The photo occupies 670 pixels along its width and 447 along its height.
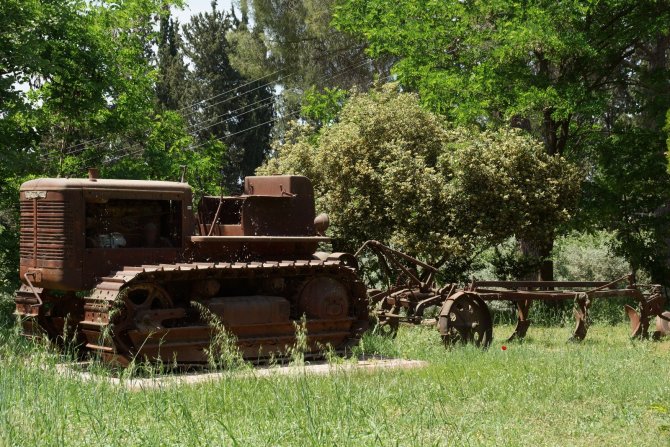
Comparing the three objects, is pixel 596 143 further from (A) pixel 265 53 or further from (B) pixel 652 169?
(A) pixel 265 53

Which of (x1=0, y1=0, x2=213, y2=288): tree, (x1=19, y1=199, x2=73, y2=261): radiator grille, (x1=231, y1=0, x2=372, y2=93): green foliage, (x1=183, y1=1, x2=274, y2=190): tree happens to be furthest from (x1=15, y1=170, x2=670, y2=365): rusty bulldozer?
(x1=183, y1=1, x2=274, y2=190): tree

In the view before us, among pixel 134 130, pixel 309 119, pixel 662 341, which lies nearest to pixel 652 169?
pixel 662 341

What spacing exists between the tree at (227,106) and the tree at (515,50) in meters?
21.0

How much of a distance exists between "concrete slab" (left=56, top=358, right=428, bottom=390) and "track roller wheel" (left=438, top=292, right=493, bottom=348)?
115 centimetres

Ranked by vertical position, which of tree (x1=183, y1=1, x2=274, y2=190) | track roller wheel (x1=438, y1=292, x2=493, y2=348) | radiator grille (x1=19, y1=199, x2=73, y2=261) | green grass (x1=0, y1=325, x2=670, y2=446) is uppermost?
tree (x1=183, y1=1, x2=274, y2=190)

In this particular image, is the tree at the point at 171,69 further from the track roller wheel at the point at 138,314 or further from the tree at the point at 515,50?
the track roller wheel at the point at 138,314

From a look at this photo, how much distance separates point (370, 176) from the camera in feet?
59.1

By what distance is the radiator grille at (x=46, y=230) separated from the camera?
10.7 meters

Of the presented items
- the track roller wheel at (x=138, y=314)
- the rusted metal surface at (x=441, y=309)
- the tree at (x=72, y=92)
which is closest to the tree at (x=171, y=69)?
the tree at (x=72, y=92)

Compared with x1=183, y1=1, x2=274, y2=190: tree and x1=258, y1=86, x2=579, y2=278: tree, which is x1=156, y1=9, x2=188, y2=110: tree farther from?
x1=258, y1=86, x2=579, y2=278: tree

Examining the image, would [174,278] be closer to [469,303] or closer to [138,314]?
[138,314]

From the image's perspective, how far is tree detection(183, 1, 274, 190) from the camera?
4075cm

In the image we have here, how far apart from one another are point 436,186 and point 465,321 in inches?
206

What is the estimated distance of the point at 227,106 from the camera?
135 feet
